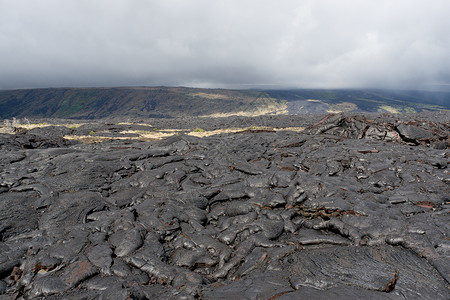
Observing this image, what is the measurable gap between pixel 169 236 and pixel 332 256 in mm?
5977

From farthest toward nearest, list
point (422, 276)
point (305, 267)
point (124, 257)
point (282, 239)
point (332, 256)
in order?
point (282, 239) → point (124, 257) → point (332, 256) → point (305, 267) → point (422, 276)

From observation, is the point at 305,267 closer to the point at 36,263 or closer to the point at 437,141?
the point at 36,263

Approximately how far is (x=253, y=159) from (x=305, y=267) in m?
11.9

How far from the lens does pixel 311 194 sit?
1162 cm

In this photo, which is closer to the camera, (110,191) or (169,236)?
(169,236)

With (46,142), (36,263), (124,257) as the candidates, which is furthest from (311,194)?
(46,142)

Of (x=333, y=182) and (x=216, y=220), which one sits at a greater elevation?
(x=333, y=182)

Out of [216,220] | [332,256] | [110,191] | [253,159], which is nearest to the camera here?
[332,256]

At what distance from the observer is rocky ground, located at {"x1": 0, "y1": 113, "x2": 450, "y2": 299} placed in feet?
22.4

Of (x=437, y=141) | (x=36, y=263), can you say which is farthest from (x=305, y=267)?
(x=437, y=141)

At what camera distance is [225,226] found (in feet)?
34.4

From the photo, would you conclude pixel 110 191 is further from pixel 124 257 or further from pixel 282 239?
pixel 282 239

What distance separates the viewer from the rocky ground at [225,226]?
6.83 meters

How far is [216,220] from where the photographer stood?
11406mm
